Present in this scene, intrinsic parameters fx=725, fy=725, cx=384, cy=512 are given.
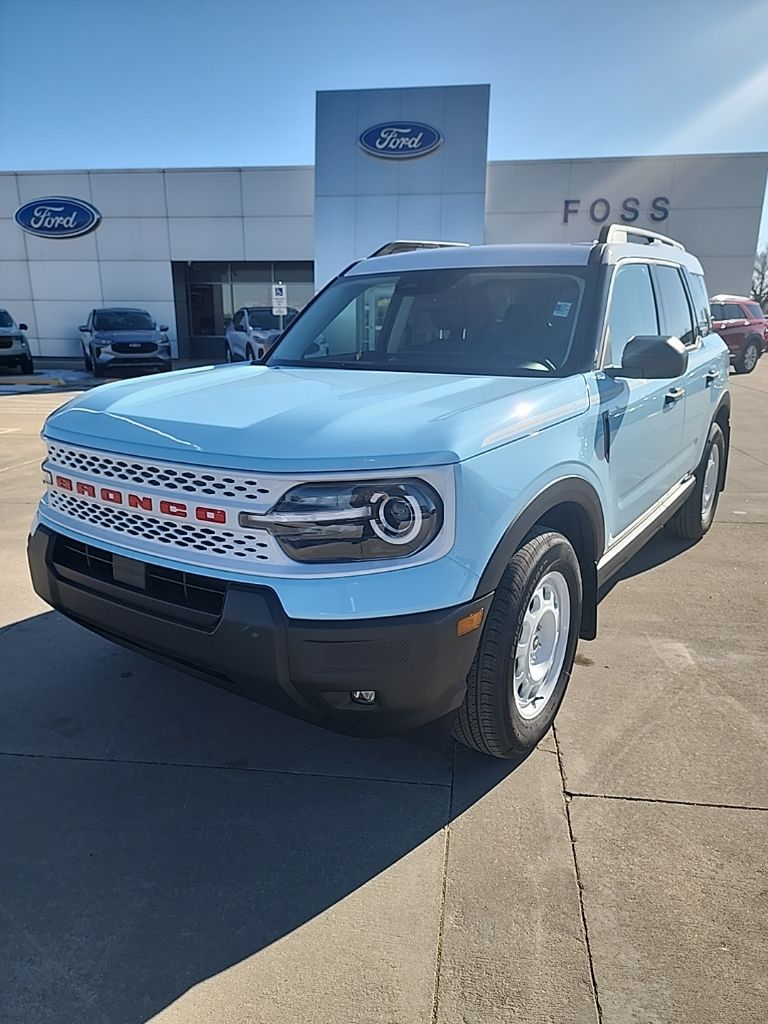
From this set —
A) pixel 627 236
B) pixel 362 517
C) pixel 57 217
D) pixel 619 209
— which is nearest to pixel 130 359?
pixel 57 217

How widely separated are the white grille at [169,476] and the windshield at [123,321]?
17433 mm

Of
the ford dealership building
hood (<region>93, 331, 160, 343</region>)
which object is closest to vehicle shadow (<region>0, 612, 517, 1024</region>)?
hood (<region>93, 331, 160, 343</region>)

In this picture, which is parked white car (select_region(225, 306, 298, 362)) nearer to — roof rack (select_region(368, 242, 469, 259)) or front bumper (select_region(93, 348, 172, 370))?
front bumper (select_region(93, 348, 172, 370))

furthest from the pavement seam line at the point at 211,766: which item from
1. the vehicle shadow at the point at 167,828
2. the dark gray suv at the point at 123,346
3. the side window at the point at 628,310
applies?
the dark gray suv at the point at 123,346

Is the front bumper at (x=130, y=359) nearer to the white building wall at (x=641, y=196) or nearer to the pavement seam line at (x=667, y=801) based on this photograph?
the white building wall at (x=641, y=196)

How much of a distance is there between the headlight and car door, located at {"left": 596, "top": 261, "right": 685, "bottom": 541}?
1.35 meters

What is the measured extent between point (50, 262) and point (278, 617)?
24.2 m

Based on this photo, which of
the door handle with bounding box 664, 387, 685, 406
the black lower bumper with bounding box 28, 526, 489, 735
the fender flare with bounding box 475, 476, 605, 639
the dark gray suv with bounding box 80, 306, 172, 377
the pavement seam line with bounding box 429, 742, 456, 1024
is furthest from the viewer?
the dark gray suv with bounding box 80, 306, 172, 377

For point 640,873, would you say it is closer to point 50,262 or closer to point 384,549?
point 384,549

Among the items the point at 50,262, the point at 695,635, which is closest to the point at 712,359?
the point at 695,635

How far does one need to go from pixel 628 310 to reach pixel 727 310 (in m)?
19.3

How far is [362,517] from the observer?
220 cm

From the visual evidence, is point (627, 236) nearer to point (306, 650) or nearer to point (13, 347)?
point (306, 650)

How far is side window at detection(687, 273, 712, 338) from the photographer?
515cm
